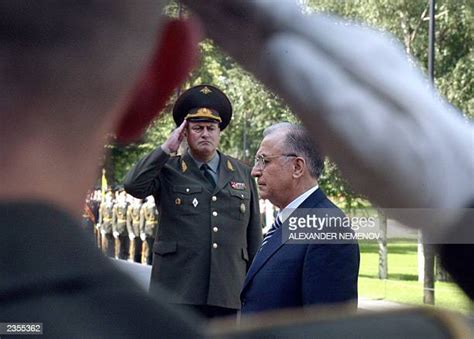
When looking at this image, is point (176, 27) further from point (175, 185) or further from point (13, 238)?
point (175, 185)

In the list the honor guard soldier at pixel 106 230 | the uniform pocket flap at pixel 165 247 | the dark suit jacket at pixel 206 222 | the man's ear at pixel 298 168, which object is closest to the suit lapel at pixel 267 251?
the man's ear at pixel 298 168

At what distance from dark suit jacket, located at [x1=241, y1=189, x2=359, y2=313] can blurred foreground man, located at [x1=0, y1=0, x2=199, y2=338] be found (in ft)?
5.80

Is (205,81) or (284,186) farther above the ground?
(284,186)

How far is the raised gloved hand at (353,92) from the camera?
571 millimetres

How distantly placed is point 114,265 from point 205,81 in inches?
8.2

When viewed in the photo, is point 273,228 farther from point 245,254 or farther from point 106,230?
point 106,230

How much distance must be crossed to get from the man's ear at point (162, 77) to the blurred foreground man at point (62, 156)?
0.05 metres

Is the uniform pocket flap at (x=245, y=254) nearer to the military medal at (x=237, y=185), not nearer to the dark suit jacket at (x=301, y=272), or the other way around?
the military medal at (x=237, y=185)

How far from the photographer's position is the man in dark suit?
2389mm

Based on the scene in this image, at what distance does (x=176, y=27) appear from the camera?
58cm

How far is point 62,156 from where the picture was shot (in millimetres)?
518

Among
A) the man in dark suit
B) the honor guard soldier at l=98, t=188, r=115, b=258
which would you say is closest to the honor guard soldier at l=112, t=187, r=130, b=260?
the honor guard soldier at l=98, t=188, r=115, b=258

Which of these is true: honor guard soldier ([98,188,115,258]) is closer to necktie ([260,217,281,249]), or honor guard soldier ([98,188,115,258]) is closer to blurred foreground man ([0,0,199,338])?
blurred foreground man ([0,0,199,338])

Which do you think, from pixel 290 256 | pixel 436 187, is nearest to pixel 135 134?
A: pixel 436 187
